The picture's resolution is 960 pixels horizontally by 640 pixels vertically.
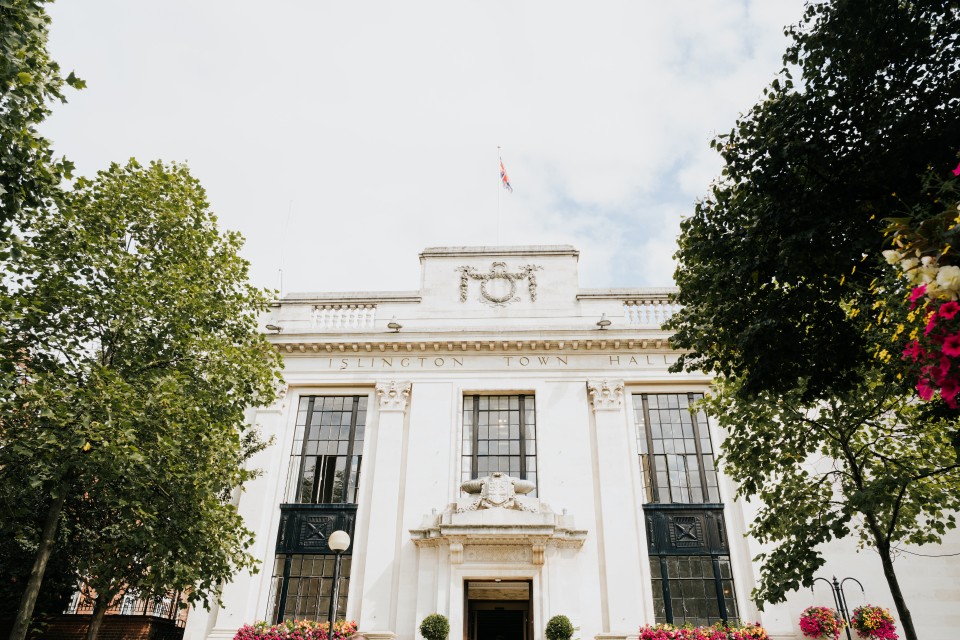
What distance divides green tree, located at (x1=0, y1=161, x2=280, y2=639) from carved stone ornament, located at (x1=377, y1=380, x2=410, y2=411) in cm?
554

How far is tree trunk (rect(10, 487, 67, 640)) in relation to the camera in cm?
1107

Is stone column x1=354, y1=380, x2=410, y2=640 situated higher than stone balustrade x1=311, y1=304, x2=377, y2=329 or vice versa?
stone balustrade x1=311, y1=304, x2=377, y2=329

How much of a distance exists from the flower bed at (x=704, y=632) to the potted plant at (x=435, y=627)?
507cm

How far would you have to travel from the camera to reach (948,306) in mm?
3301

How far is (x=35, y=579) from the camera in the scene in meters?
11.4

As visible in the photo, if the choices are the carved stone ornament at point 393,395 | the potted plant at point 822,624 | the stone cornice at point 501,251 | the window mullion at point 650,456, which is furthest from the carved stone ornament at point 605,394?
the potted plant at point 822,624

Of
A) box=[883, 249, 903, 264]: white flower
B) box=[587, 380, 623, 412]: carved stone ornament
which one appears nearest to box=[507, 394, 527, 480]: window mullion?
box=[587, 380, 623, 412]: carved stone ornament

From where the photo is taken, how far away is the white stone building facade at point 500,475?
16.9 meters

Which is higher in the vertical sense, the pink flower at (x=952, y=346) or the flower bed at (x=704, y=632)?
the pink flower at (x=952, y=346)

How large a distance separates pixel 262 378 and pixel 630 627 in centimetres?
1163

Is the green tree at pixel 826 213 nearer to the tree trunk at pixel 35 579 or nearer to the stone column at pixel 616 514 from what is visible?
the stone column at pixel 616 514

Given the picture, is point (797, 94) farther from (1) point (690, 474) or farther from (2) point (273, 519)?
(2) point (273, 519)

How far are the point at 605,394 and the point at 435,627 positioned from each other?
858 cm

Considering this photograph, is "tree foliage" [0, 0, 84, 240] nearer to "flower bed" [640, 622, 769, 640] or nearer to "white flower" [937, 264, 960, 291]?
"white flower" [937, 264, 960, 291]
